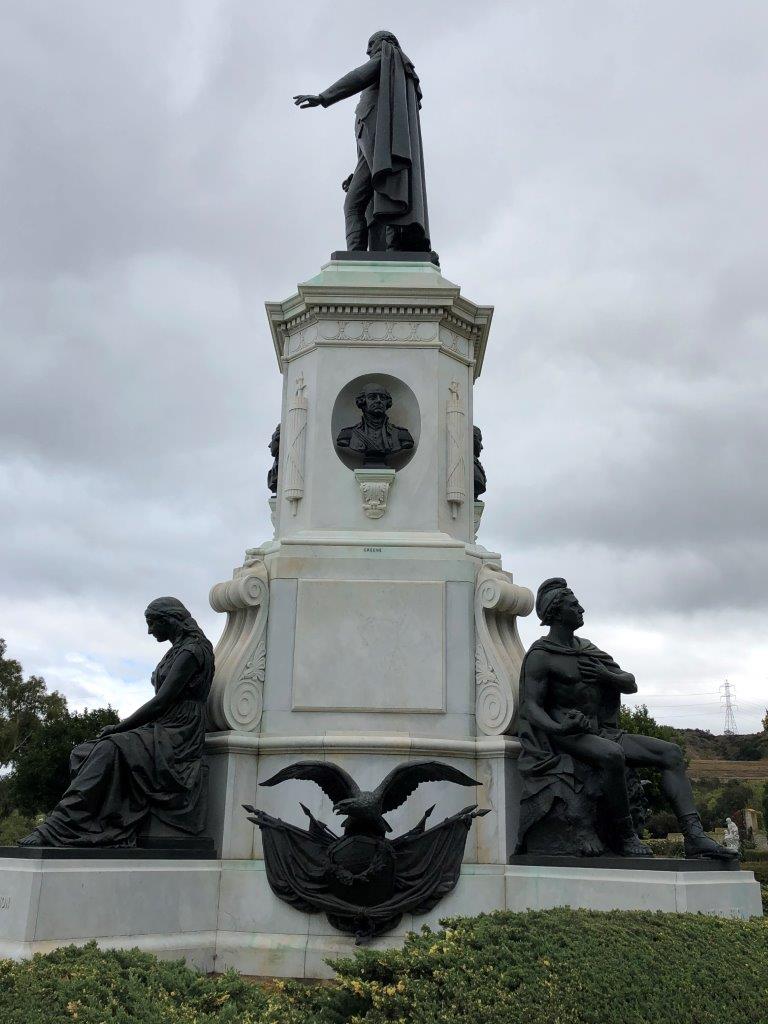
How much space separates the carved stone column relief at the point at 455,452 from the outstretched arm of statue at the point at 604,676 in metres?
2.38

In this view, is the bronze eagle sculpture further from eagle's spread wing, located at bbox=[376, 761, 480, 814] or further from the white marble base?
the white marble base

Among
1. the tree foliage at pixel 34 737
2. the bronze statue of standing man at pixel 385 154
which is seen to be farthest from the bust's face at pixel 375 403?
the tree foliage at pixel 34 737

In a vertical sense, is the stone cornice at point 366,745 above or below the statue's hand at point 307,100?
below

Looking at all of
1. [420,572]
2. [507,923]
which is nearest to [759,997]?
[507,923]

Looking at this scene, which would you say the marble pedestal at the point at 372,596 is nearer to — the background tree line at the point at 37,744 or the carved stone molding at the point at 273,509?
the carved stone molding at the point at 273,509

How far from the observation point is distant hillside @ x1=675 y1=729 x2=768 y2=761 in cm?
11769

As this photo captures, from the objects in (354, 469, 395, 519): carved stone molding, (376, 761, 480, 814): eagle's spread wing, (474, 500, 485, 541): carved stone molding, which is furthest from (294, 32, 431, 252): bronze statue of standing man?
(376, 761, 480, 814): eagle's spread wing

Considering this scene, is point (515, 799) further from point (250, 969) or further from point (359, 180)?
point (359, 180)

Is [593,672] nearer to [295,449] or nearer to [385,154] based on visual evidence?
[295,449]

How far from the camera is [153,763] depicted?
884cm

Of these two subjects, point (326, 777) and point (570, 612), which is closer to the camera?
point (326, 777)

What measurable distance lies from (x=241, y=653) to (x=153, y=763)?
1.47m

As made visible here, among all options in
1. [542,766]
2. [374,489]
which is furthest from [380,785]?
[374,489]

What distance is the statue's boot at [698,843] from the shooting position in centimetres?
844
